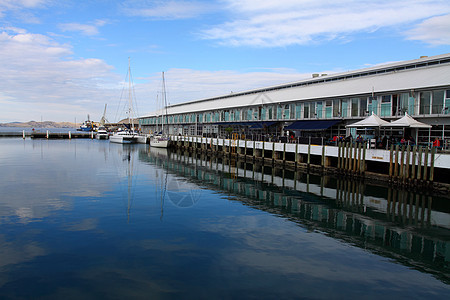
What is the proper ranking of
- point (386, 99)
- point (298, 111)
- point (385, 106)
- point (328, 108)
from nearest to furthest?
point (385, 106)
point (386, 99)
point (328, 108)
point (298, 111)

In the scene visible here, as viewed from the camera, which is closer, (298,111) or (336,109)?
(336,109)

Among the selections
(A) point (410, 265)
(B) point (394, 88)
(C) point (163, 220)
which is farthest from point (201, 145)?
(A) point (410, 265)

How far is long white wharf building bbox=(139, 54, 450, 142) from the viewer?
33.2m

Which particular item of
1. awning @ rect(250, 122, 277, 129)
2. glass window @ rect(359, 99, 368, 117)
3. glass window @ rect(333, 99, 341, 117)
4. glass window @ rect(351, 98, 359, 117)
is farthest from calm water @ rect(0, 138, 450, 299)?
awning @ rect(250, 122, 277, 129)

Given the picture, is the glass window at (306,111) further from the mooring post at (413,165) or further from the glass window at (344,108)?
the mooring post at (413,165)

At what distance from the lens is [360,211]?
21.4 m

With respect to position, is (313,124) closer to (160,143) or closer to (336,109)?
(336,109)

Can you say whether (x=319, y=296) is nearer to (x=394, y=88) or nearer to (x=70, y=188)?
(x=70, y=188)

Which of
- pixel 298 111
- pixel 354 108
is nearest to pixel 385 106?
pixel 354 108

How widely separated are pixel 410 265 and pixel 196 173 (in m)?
26.8

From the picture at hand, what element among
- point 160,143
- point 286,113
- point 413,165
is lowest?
point 160,143

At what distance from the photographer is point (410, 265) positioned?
12.9m

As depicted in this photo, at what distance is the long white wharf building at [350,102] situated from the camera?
109 feet

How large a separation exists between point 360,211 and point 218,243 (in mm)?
10953
